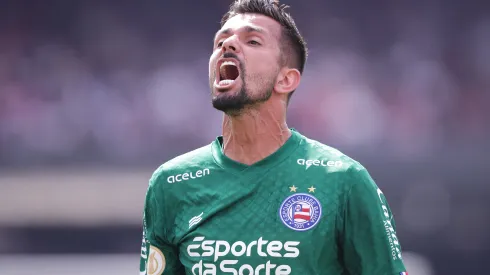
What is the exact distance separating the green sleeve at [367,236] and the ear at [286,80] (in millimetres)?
429

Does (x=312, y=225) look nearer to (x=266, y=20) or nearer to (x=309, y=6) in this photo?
(x=266, y=20)

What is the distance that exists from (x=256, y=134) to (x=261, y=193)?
221mm

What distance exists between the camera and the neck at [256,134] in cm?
254

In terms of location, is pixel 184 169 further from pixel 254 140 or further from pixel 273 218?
pixel 273 218

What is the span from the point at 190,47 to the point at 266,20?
4832 mm

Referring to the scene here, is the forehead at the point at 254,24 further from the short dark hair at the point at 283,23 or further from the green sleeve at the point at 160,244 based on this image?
the green sleeve at the point at 160,244

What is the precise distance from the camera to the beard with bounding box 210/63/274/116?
245 centimetres

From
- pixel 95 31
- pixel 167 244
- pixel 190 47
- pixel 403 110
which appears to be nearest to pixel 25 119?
pixel 95 31

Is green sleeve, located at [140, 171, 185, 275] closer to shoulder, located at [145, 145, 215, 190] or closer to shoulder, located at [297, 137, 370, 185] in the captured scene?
shoulder, located at [145, 145, 215, 190]

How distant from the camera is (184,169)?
8.59 ft

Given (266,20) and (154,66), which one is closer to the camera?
(266,20)

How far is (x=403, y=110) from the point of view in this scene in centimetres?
691

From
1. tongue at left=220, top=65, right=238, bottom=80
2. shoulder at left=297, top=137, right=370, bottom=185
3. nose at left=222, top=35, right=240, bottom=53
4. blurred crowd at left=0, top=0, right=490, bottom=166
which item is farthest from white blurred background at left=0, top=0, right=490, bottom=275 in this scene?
nose at left=222, top=35, right=240, bottom=53

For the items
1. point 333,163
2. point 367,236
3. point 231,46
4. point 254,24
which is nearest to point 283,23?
point 254,24
